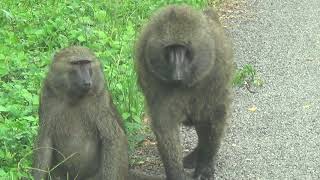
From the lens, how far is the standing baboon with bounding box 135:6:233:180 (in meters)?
4.75

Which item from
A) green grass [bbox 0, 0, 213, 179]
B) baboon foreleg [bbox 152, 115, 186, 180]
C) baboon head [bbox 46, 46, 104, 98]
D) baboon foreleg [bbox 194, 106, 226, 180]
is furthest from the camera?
green grass [bbox 0, 0, 213, 179]

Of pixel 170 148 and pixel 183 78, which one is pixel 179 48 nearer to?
pixel 183 78

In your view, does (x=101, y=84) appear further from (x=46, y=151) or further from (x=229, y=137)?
(x=229, y=137)

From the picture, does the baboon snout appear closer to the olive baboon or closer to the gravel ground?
the olive baboon

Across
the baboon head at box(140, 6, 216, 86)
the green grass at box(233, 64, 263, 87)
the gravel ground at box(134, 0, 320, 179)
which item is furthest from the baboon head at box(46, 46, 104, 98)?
the green grass at box(233, 64, 263, 87)

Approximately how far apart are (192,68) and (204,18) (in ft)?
1.40

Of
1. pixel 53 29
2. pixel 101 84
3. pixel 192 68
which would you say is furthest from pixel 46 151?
pixel 53 29

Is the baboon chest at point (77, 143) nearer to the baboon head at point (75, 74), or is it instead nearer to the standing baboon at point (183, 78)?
the baboon head at point (75, 74)

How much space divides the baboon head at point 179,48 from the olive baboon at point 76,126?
0.40 m

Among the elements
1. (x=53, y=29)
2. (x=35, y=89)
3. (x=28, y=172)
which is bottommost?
(x=28, y=172)

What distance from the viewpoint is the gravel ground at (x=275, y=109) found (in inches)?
207

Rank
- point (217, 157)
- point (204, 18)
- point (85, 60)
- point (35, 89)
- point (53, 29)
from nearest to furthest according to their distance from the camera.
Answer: point (85, 60)
point (204, 18)
point (217, 157)
point (35, 89)
point (53, 29)

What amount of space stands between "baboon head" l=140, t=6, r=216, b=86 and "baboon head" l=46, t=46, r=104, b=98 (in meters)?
0.39

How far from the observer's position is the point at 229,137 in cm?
577
